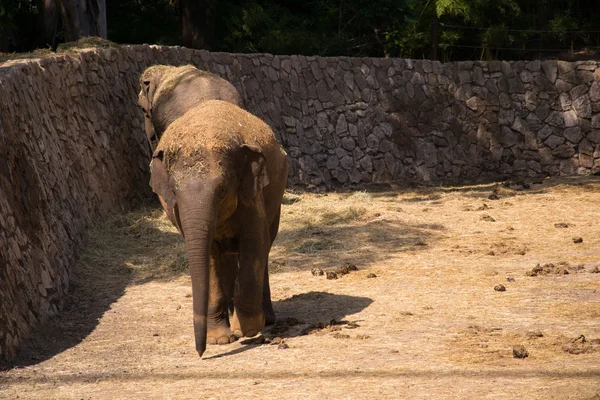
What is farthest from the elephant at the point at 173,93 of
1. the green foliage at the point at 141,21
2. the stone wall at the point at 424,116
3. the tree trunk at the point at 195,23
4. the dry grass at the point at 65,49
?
the green foliage at the point at 141,21

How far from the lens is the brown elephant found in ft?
22.0

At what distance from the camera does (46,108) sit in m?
11.4

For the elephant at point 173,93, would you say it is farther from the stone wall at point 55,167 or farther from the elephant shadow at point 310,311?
the elephant shadow at point 310,311

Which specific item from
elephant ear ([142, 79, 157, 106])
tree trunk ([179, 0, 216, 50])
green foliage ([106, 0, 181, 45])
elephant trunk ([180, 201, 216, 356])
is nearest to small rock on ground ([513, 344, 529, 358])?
elephant trunk ([180, 201, 216, 356])

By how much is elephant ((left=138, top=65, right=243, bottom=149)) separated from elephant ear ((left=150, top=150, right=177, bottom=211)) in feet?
14.6

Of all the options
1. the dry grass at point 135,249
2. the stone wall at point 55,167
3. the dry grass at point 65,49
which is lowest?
the dry grass at point 135,249

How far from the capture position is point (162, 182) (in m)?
7.11

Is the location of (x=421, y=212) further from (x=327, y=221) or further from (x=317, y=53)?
(x=317, y=53)

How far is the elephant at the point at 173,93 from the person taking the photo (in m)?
12.0

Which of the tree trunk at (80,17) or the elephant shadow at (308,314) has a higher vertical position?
the tree trunk at (80,17)

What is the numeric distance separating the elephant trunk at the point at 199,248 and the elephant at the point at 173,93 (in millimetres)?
5056

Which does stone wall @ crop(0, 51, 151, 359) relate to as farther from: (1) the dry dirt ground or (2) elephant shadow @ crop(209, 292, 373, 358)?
(2) elephant shadow @ crop(209, 292, 373, 358)

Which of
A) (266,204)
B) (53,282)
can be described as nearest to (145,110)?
(53,282)

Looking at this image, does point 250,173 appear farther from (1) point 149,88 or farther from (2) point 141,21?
(2) point 141,21
